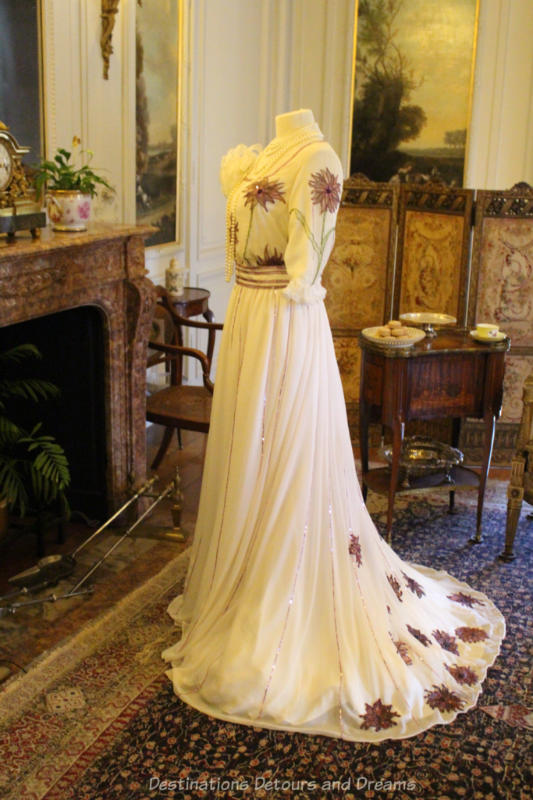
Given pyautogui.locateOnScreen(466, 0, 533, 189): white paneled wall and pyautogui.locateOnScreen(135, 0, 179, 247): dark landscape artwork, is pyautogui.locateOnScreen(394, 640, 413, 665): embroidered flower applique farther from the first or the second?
pyautogui.locateOnScreen(466, 0, 533, 189): white paneled wall

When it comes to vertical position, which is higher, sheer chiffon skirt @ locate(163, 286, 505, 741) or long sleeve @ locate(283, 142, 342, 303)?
long sleeve @ locate(283, 142, 342, 303)

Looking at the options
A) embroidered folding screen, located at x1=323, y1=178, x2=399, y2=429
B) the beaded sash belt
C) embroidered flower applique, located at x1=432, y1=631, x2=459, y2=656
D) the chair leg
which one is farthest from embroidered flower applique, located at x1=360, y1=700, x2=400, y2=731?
embroidered folding screen, located at x1=323, y1=178, x2=399, y2=429

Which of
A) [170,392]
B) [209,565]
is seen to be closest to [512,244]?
[170,392]

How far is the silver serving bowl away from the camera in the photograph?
4.33m

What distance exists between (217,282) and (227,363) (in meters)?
3.76

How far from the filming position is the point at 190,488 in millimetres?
4781

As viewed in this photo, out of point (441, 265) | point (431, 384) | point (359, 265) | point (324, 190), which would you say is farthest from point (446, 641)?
point (359, 265)

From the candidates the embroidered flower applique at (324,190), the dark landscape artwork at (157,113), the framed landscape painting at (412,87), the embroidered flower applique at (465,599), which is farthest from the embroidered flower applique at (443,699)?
the framed landscape painting at (412,87)

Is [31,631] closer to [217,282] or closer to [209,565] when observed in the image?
[209,565]

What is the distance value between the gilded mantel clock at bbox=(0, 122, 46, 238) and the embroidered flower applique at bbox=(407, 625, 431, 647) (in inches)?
83.1

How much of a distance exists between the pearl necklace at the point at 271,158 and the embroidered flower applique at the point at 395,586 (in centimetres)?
132

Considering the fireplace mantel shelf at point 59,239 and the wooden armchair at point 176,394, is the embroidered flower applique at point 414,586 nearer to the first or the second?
the wooden armchair at point 176,394

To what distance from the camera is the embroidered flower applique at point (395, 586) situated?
321 centimetres

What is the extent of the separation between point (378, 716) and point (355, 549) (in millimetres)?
572
